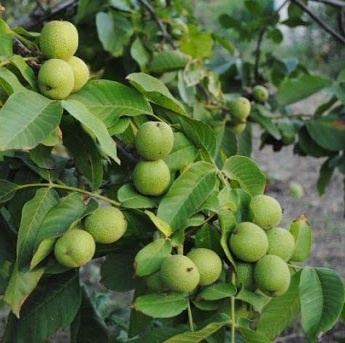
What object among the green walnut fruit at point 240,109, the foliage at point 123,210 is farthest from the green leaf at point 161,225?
the green walnut fruit at point 240,109

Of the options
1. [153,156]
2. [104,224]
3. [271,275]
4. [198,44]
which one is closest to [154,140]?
[153,156]

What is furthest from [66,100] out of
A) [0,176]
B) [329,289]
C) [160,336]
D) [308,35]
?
[308,35]

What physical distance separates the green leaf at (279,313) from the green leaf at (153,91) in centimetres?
30

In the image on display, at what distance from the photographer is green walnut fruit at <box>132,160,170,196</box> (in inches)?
32.3

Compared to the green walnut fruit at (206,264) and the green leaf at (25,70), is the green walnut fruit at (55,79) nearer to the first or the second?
the green leaf at (25,70)

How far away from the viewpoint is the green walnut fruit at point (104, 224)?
79cm

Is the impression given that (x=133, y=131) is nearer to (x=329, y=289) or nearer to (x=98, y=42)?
(x=329, y=289)

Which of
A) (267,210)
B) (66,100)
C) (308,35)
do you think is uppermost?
(66,100)

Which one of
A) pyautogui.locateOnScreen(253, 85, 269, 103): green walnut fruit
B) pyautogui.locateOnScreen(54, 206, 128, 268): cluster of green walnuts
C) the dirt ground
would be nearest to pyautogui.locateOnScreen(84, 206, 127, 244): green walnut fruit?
pyautogui.locateOnScreen(54, 206, 128, 268): cluster of green walnuts

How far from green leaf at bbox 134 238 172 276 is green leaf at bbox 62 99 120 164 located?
0.41 feet

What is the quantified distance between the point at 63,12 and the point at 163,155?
1.05 metres

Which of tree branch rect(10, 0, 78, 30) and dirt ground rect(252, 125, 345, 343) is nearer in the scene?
tree branch rect(10, 0, 78, 30)

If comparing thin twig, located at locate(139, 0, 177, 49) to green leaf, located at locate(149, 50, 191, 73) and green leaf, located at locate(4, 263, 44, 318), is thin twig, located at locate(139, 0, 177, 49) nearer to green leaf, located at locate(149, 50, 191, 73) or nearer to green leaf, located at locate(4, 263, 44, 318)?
green leaf, located at locate(149, 50, 191, 73)

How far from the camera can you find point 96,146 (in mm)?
874
